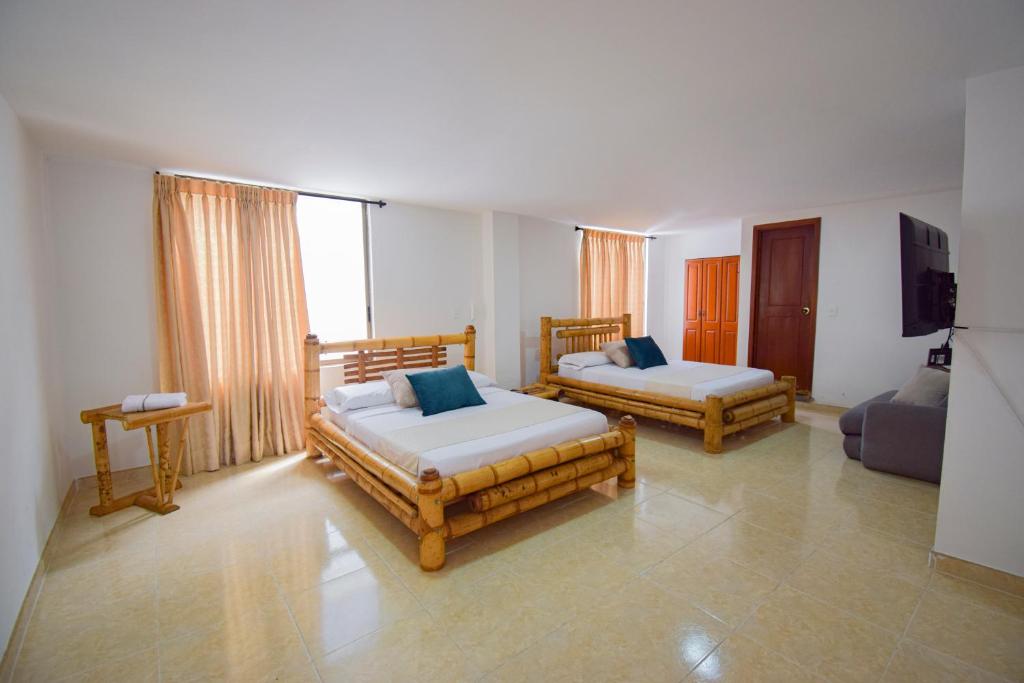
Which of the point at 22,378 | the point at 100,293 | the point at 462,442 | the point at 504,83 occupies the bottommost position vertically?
the point at 462,442

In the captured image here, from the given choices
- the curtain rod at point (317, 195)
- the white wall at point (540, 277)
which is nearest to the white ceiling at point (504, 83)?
the curtain rod at point (317, 195)

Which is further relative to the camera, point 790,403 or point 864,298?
point 864,298

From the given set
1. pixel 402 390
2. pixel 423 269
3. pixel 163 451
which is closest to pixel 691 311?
pixel 423 269

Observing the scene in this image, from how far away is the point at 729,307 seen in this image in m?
6.57

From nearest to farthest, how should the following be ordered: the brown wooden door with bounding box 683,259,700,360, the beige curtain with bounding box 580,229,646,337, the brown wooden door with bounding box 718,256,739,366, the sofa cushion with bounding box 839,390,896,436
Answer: the sofa cushion with bounding box 839,390,896,436 → the beige curtain with bounding box 580,229,646,337 → the brown wooden door with bounding box 718,256,739,366 → the brown wooden door with bounding box 683,259,700,360

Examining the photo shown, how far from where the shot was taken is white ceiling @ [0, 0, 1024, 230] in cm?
158

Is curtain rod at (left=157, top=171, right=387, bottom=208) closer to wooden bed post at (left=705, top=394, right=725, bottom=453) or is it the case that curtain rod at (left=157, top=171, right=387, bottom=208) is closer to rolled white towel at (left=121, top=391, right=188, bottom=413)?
rolled white towel at (left=121, top=391, right=188, bottom=413)

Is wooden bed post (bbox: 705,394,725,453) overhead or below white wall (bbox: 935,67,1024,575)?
below

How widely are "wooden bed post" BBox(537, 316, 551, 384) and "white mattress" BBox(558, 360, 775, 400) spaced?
0.18 metres

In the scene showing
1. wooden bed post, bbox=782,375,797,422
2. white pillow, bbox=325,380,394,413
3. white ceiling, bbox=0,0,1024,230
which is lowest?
wooden bed post, bbox=782,375,797,422

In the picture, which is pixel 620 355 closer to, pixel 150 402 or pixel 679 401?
Result: pixel 679 401

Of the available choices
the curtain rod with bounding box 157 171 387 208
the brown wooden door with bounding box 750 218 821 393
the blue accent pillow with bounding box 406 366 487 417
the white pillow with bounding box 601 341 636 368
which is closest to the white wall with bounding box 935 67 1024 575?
the blue accent pillow with bounding box 406 366 487 417

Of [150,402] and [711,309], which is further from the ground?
[711,309]

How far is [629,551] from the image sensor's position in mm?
2311
